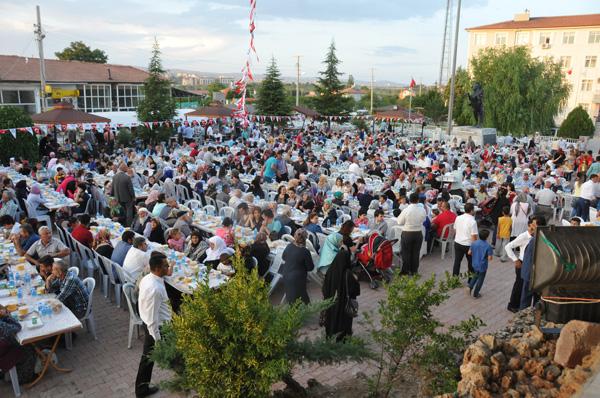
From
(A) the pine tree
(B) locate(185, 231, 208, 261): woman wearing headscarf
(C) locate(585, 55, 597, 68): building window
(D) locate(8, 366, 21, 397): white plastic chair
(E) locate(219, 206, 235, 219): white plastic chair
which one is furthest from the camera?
(C) locate(585, 55, 597, 68): building window

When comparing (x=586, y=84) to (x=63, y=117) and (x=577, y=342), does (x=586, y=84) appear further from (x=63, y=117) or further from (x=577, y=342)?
(x=577, y=342)

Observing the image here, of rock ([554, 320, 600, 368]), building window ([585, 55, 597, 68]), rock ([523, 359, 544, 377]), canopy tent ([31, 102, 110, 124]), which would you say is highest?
building window ([585, 55, 597, 68])

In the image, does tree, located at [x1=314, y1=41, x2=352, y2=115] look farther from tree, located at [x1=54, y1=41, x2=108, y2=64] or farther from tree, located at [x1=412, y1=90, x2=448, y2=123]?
tree, located at [x1=54, y1=41, x2=108, y2=64]

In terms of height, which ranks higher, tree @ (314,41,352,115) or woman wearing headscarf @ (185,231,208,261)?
tree @ (314,41,352,115)

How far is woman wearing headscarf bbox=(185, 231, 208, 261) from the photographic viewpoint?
330 inches

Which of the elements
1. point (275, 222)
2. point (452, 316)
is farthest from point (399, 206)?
point (452, 316)

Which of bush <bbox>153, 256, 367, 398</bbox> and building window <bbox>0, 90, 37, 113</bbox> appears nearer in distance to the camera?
bush <bbox>153, 256, 367, 398</bbox>

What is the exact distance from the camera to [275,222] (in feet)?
31.4

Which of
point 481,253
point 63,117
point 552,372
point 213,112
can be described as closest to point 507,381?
point 552,372

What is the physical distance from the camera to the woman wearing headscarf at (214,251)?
8.02m

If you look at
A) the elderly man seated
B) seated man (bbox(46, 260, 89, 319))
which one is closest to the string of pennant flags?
the elderly man seated

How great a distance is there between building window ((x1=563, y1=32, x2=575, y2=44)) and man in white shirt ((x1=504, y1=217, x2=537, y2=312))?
61.4m

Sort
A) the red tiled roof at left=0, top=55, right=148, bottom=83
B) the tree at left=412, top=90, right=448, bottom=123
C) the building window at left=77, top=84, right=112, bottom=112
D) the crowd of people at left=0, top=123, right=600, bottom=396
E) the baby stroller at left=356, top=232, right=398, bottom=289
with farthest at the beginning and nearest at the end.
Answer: the tree at left=412, top=90, right=448, bottom=123
the building window at left=77, top=84, right=112, bottom=112
the red tiled roof at left=0, top=55, right=148, bottom=83
the baby stroller at left=356, top=232, right=398, bottom=289
the crowd of people at left=0, top=123, right=600, bottom=396

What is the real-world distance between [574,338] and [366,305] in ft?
14.1
